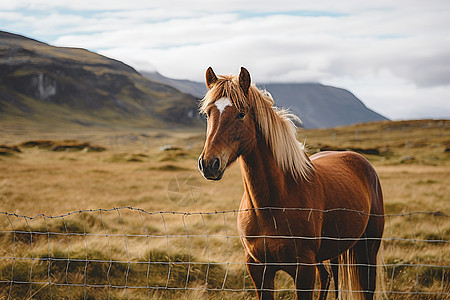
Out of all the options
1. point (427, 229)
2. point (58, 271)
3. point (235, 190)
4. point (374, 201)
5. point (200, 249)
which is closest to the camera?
point (374, 201)

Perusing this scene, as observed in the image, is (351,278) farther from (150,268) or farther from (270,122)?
(150,268)

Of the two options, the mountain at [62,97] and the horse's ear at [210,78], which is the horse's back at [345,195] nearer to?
the horse's ear at [210,78]

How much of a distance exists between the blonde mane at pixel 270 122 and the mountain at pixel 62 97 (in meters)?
140

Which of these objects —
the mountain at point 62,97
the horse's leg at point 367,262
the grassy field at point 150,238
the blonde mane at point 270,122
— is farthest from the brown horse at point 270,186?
the mountain at point 62,97

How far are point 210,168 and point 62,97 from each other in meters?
184

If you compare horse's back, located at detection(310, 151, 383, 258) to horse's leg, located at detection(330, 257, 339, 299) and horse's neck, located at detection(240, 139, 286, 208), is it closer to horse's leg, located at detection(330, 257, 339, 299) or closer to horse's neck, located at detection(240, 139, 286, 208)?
horse's neck, located at detection(240, 139, 286, 208)

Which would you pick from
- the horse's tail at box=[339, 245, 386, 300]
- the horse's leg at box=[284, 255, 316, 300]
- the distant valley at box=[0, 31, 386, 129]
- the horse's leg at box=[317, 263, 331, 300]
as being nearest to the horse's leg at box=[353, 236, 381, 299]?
the horse's tail at box=[339, 245, 386, 300]

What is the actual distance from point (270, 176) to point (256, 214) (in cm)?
39

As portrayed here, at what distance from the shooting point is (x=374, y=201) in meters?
5.03

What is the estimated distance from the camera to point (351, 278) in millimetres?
4945

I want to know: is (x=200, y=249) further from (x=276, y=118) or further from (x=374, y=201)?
(x=276, y=118)

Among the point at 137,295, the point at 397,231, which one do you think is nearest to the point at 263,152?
the point at 137,295

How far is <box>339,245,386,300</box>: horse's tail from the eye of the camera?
15.9 ft

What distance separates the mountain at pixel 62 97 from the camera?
14525cm
